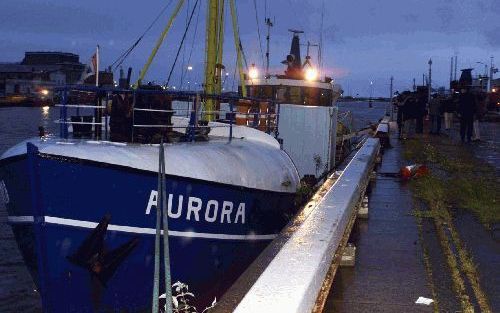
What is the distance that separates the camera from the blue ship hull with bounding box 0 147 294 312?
6.49 m

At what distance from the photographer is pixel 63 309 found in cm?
685

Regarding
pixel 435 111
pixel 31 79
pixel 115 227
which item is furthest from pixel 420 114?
pixel 31 79

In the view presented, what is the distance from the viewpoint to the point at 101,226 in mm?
6613

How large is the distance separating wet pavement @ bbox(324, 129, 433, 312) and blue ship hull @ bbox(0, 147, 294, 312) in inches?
86.7

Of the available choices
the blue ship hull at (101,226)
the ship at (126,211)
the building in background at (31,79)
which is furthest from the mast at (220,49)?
the building in background at (31,79)

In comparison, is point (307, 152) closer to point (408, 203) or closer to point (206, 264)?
point (408, 203)

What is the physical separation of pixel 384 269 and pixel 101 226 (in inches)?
132

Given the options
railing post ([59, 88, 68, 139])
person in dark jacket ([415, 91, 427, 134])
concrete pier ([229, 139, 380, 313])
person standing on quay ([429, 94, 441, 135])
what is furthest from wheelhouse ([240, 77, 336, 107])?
railing post ([59, 88, 68, 139])

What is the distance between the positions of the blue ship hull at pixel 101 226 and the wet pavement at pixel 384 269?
7.22ft

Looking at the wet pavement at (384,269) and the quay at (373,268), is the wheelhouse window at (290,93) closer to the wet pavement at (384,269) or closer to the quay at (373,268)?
the wet pavement at (384,269)

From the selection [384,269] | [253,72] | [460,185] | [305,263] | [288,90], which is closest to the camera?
[305,263]

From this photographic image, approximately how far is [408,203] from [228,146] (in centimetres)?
335

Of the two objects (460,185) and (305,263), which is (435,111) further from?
(305,263)

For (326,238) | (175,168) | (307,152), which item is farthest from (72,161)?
(307,152)
